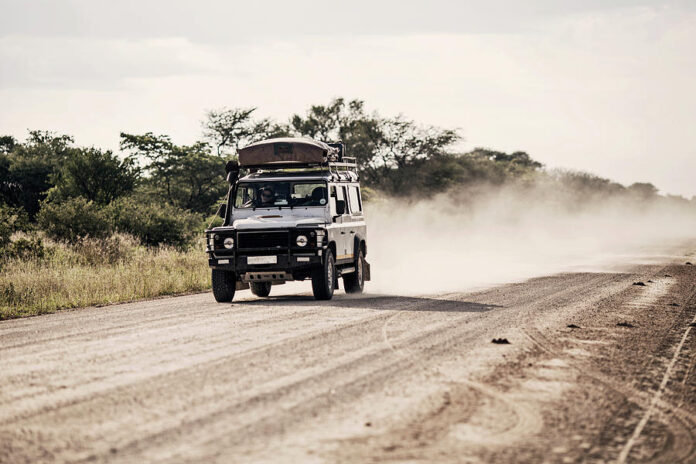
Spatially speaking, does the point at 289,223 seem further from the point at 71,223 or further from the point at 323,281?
the point at 71,223

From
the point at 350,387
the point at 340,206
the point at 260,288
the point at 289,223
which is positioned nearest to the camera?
the point at 350,387

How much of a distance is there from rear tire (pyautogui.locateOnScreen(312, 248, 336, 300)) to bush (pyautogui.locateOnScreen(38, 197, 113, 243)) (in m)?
16.7

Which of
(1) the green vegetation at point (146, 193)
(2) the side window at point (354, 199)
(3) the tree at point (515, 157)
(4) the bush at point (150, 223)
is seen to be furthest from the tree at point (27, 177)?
(3) the tree at point (515, 157)

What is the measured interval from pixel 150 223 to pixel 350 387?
28.2m

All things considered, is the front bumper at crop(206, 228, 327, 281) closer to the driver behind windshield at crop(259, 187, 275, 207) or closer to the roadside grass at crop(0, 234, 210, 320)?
the driver behind windshield at crop(259, 187, 275, 207)

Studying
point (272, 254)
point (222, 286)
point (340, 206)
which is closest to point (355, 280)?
point (340, 206)

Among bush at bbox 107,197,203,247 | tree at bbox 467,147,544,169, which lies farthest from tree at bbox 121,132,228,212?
tree at bbox 467,147,544,169

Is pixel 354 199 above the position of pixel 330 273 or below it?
above

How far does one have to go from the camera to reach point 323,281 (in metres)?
16.6

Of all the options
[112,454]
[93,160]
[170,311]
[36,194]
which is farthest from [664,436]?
[36,194]

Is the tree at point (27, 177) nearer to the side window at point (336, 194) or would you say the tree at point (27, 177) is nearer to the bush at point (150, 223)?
the bush at point (150, 223)

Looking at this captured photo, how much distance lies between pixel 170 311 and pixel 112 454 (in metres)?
9.28

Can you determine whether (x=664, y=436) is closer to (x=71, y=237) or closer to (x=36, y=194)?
(x=71, y=237)

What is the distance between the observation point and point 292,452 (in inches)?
219
